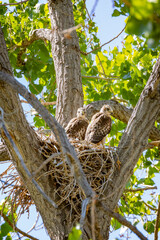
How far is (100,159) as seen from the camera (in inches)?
146

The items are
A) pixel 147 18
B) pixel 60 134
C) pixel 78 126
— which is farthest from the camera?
pixel 78 126

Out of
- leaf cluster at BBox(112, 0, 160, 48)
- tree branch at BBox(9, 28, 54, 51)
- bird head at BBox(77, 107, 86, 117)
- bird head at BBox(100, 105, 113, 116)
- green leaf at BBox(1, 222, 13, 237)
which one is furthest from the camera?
tree branch at BBox(9, 28, 54, 51)

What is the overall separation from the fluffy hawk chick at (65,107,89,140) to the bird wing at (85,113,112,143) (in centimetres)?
11

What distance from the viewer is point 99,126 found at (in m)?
4.82

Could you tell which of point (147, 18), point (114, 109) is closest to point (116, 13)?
point (114, 109)

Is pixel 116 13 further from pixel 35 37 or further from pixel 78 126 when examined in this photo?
pixel 78 126

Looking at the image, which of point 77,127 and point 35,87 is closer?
point 77,127

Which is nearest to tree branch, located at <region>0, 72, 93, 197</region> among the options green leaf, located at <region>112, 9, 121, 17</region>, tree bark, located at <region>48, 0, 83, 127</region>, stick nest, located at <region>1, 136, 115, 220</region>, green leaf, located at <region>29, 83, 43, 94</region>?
stick nest, located at <region>1, 136, 115, 220</region>

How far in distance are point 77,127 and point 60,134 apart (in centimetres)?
217

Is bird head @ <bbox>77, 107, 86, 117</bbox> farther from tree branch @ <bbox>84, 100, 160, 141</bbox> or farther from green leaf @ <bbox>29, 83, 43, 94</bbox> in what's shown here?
green leaf @ <bbox>29, 83, 43, 94</bbox>

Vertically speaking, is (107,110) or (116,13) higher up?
(116,13)

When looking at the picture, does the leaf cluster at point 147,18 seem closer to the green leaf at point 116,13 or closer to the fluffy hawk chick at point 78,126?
the fluffy hawk chick at point 78,126

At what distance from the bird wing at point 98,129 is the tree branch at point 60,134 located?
2.11 metres

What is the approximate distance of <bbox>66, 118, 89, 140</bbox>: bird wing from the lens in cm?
455
